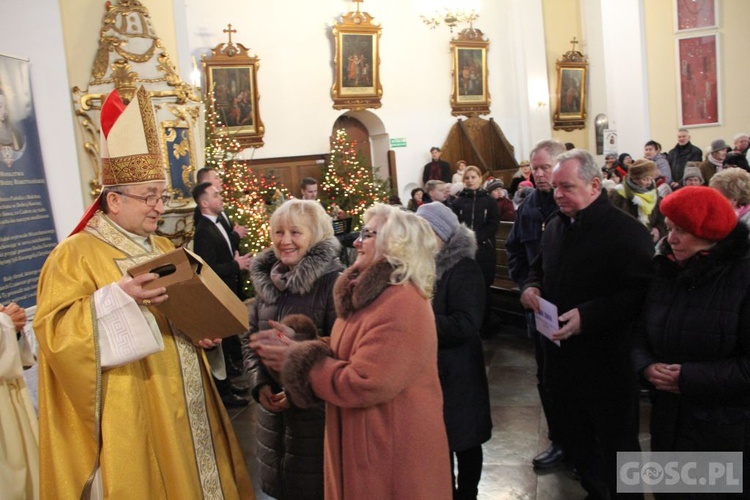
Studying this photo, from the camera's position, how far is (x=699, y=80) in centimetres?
1536

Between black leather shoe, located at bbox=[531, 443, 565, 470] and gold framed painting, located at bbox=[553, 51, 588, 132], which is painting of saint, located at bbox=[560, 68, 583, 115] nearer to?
gold framed painting, located at bbox=[553, 51, 588, 132]

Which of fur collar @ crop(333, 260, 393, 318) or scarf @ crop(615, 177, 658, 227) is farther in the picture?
scarf @ crop(615, 177, 658, 227)

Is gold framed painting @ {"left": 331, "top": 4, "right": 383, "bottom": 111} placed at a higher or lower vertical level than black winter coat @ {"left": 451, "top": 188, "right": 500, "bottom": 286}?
higher

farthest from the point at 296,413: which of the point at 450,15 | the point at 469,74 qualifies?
the point at 469,74

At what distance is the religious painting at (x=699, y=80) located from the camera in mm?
15227

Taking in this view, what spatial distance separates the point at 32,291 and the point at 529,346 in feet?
14.6

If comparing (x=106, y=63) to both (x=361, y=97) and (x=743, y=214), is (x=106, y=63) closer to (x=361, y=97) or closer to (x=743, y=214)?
(x=743, y=214)

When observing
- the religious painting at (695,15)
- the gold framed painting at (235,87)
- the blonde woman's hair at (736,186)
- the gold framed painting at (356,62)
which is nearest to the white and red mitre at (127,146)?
the blonde woman's hair at (736,186)

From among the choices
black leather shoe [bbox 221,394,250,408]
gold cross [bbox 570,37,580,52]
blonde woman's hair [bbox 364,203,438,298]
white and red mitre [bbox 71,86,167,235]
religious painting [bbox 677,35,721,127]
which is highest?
gold cross [bbox 570,37,580,52]

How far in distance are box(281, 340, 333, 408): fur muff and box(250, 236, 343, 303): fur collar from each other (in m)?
0.59

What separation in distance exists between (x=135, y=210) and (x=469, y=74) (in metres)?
13.3

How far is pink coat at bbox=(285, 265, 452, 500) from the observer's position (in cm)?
216

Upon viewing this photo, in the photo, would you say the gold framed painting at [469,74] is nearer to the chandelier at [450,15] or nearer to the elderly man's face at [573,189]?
the chandelier at [450,15]

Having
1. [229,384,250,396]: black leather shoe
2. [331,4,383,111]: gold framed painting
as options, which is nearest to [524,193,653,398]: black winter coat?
[229,384,250,396]: black leather shoe
